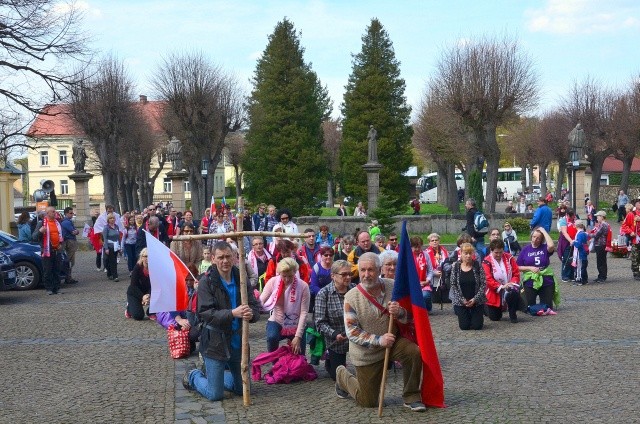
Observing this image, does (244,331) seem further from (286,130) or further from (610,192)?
(610,192)

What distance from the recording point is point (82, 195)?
4138 centimetres

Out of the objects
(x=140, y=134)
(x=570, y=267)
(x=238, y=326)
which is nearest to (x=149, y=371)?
(x=238, y=326)

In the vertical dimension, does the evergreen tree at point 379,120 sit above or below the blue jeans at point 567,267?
above

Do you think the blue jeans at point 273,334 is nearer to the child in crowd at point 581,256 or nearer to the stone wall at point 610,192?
the child in crowd at point 581,256

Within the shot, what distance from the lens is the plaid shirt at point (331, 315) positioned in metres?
8.98

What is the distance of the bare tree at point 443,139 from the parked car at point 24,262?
26.6m

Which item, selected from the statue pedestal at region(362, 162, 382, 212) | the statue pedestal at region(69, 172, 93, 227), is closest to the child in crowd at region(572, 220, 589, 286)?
the statue pedestal at region(362, 162, 382, 212)

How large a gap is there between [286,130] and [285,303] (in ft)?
175

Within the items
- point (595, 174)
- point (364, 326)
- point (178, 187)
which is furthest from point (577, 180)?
point (364, 326)

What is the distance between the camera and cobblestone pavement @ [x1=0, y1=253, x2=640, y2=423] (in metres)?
8.01

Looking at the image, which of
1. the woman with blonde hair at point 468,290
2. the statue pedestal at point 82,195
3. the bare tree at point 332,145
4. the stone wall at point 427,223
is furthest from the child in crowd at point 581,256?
the bare tree at point 332,145

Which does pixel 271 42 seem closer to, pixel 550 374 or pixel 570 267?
pixel 570 267

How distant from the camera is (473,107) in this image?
41.5 metres

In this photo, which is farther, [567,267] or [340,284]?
[567,267]
